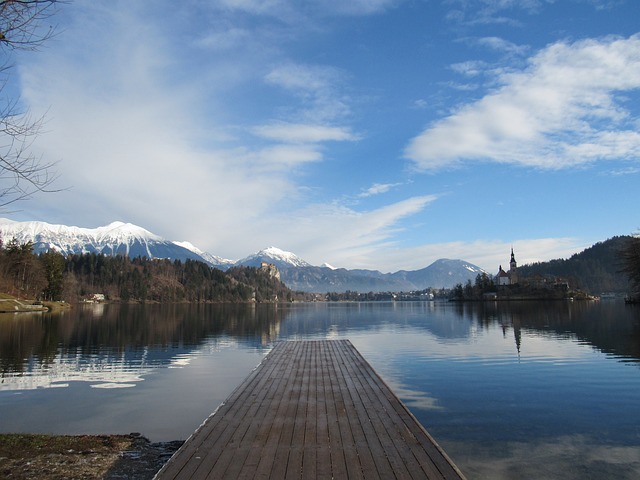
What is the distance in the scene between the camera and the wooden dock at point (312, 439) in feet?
28.8

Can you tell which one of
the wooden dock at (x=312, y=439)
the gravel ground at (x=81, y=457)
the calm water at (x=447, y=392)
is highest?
the wooden dock at (x=312, y=439)

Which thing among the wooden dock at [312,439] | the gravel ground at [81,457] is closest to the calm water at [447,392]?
the gravel ground at [81,457]

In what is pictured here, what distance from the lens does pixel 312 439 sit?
11.0 m

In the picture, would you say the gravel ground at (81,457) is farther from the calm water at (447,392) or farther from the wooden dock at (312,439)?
the wooden dock at (312,439)

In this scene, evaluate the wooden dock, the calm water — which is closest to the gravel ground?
Result: the calm water

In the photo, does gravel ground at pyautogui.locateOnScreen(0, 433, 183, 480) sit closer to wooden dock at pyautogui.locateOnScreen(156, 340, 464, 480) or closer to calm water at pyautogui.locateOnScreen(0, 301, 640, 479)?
calm water at pyautogui.locateOnScreen(0, 301, 640, 479)

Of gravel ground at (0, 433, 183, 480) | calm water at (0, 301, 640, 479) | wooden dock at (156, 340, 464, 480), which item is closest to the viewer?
wooden dock at (156, 340, 464, 480)

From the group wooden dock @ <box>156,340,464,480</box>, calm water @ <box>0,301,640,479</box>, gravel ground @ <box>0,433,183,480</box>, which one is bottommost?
calm water @ <box>0,301,640,479</box>

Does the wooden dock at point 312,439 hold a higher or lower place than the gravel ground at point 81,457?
higher

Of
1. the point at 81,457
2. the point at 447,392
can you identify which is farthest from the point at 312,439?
the point at 447,392

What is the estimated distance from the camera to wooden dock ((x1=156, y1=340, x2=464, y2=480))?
879cm

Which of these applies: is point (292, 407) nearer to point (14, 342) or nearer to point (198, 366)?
point (198, 366)

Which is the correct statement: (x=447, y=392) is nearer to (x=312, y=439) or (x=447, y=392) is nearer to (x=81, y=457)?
(x=312, y=439)

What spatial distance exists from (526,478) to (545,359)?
2424 cm
